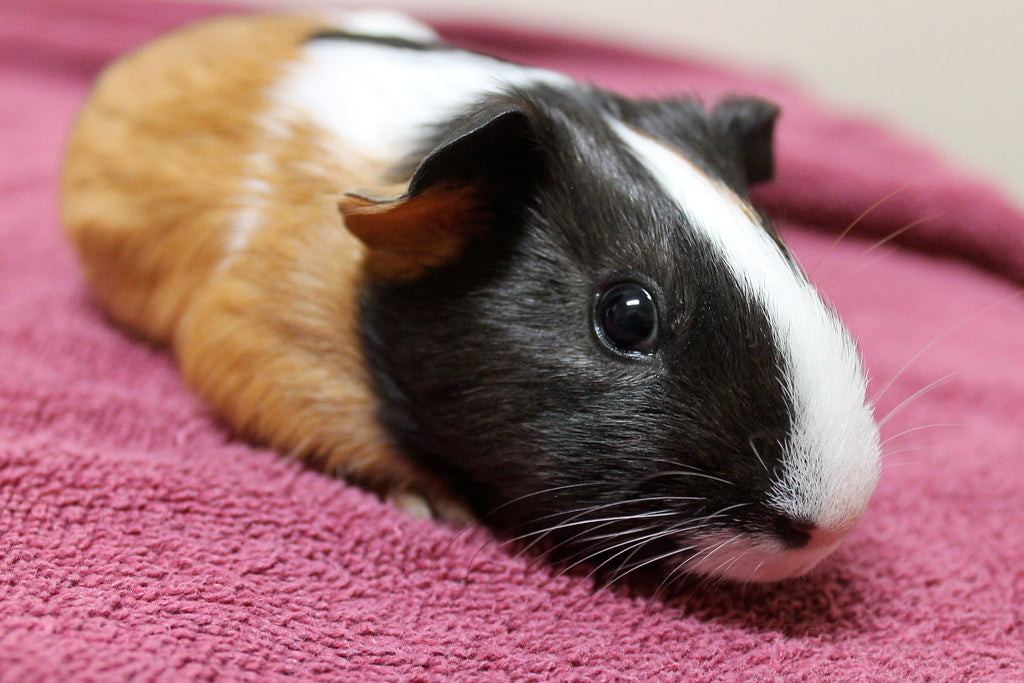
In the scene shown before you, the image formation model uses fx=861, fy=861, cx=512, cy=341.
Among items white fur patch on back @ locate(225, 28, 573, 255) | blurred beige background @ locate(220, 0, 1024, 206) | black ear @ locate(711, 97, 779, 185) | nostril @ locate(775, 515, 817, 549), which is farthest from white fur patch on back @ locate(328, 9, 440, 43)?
nostril @ locate(775, 515, 817, 549)

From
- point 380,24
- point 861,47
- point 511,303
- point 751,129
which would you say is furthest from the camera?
point 861,47

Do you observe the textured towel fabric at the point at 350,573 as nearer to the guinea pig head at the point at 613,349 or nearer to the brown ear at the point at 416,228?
the guinea pig head at the point at 613,349

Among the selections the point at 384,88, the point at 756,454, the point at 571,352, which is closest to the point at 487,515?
the point at 571,352

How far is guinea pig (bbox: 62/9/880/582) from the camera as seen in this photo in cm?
91

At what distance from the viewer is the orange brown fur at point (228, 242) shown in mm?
1168

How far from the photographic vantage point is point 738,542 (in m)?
0.92

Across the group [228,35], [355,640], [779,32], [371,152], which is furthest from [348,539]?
[779,32]

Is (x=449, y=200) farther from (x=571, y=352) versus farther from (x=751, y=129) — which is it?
(x=751, y=129)

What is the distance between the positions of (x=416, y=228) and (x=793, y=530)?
1.80 ft

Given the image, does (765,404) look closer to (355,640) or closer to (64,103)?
(355,640)

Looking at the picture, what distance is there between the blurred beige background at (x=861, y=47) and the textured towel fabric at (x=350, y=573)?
1.79 metres

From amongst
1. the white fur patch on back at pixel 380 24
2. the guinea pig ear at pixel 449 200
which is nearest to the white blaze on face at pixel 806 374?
the guinea pig ear at pixel 449 200

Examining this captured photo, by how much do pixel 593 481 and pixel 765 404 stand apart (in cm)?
20

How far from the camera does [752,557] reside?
36.7 inches
